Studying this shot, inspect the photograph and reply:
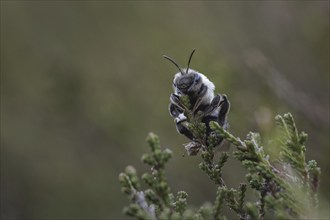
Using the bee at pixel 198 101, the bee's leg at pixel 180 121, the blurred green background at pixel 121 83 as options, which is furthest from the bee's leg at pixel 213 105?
the blurred green background at pixel 121 83

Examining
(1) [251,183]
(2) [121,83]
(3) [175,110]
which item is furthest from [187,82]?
(2) [121,83]

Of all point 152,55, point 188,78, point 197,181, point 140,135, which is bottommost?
point 188,78

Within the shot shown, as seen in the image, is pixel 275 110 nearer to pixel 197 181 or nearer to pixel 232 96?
pixel 232 96

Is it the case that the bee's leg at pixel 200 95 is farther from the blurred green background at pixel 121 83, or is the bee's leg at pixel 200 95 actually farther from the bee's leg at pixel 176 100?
the blurred green background at pixel 121 83

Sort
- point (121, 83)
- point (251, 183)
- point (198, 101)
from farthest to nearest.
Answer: point (121, 83) → point (198, 101) → point (251, 183)

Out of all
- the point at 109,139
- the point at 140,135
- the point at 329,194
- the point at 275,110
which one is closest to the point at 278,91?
the point at 275,110

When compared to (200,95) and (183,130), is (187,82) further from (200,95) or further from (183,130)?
(183,130)
